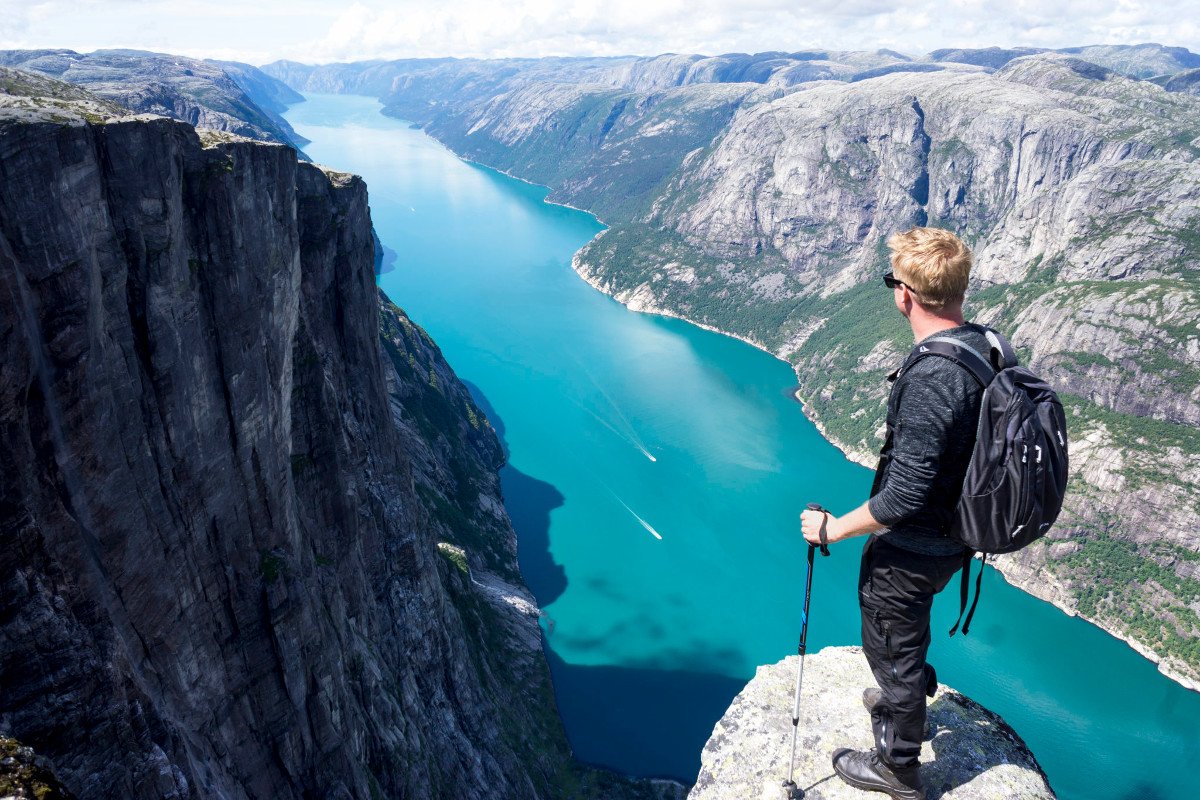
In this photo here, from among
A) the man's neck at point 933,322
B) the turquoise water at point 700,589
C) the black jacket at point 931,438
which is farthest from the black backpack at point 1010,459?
the turquoise water at point 700,589

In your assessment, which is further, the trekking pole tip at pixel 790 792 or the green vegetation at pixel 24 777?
the trekking pole tip at pixel 790 792

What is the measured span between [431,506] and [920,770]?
66029 millimetres

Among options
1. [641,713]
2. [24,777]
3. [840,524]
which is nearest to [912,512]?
[840,524]

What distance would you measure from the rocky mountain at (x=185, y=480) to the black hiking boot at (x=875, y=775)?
29.1ft

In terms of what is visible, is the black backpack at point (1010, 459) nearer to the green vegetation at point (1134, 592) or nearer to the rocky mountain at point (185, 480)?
the rocky mountain at point (185, 480)

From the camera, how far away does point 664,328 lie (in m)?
192

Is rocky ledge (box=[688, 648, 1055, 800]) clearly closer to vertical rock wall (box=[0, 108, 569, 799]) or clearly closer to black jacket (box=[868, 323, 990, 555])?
black jacket (box=[868, 323, 990, 555])

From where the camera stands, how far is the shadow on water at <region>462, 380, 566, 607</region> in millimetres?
88688

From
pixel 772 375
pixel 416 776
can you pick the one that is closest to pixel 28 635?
pixel 416 776

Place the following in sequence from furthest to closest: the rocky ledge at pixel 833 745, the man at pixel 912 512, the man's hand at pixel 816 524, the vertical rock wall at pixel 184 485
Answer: the vertical rock wall at pixel 184 485 → the rocky ledge at pixel 833 745 → the man's hand at pixel 816 524 → the man at pixel 912 512

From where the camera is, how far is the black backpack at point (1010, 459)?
6547 millimetres

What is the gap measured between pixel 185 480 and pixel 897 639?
18.4 metres

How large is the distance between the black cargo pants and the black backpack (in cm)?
129

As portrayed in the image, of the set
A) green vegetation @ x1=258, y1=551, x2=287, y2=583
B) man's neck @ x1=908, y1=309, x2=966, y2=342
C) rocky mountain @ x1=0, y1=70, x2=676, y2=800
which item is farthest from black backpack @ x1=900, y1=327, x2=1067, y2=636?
green vegetation @ x1=258, y1=551, x2=287, y2=583
